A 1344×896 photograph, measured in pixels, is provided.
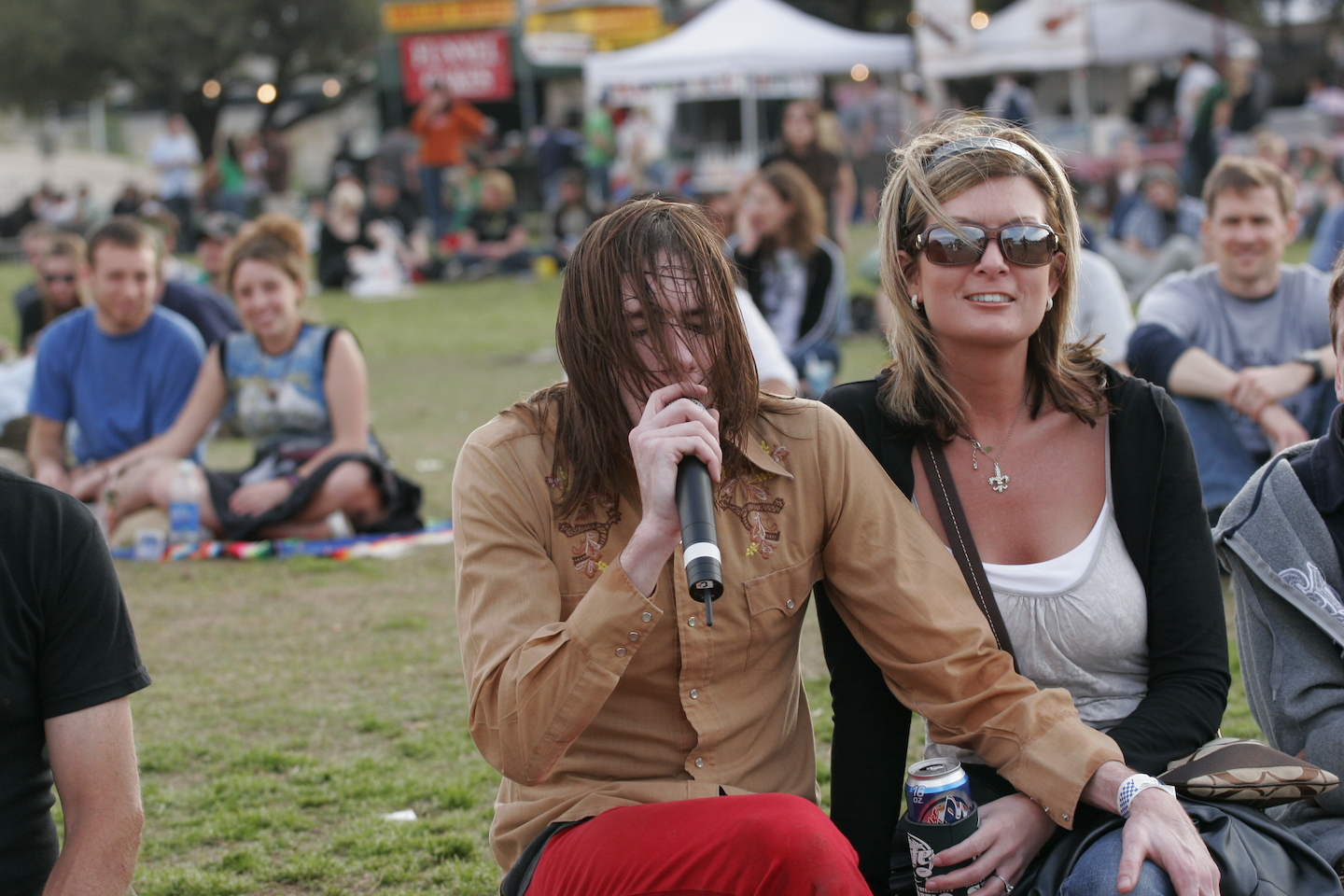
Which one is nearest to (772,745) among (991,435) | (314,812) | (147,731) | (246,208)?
(991,435)

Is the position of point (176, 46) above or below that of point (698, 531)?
above

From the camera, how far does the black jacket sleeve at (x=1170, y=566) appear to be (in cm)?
260

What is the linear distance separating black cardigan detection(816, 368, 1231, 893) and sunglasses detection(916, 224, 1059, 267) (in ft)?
1.17

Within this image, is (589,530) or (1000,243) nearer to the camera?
(589,530)

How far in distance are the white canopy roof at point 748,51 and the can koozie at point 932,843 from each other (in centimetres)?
1972

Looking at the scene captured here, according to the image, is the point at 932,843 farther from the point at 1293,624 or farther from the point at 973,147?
the point at 973,147

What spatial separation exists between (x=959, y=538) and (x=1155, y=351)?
3268 mm

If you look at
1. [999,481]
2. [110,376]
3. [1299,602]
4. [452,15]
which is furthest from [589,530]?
[452,15]

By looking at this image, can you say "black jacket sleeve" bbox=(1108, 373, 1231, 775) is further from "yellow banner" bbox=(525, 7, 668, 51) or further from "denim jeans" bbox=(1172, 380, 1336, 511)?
"yellow banner" bbox=(525, 7, 668, 51)

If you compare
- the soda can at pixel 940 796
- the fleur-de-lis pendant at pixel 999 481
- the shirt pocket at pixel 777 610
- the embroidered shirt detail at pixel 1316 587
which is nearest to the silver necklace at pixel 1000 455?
the fleur-de-lis pendant at pixel 999 481

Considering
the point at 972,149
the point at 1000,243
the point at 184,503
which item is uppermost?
the point at 972,149

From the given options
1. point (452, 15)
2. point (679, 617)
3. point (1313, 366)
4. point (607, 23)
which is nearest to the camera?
point (679, 617)

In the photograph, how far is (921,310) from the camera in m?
2.84

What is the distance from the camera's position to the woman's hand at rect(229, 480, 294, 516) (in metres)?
6.88
